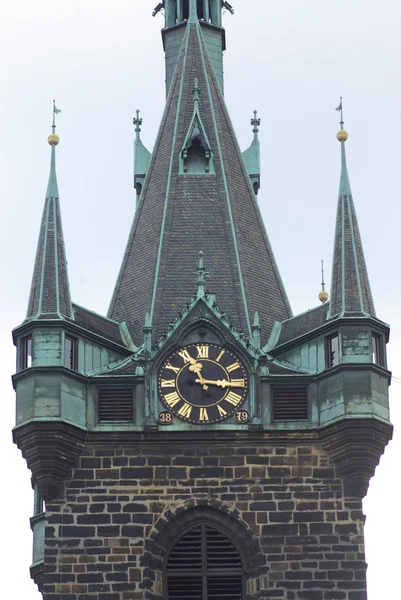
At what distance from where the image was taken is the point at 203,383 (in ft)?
168

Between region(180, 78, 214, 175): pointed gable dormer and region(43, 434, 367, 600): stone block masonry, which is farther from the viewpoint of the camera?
region(180, 78, 214, 175): pointed gable dormer

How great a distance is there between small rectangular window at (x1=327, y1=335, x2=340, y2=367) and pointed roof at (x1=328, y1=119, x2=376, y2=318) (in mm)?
427

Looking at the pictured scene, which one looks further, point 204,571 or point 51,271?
point 51,271

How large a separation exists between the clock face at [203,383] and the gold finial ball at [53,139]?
5234 mm

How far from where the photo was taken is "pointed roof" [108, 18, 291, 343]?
175 ft

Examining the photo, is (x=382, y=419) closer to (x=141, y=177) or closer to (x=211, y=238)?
(x=211, y=238)

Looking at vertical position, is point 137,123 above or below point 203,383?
above

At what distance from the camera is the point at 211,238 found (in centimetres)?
5450

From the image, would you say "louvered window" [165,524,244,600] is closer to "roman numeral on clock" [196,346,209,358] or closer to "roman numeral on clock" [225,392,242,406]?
"roman numeral on clock" [225,392,242,406]

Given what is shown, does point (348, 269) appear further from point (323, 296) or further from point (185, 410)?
point (323, 296)

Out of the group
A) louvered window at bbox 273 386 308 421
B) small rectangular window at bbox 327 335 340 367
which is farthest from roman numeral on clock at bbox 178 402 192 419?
small rectangular window at bbox 327 335 340 367

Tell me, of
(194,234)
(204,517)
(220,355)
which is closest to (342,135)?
(194,234)

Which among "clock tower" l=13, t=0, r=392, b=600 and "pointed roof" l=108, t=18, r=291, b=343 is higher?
"pointed roof" l=108, t=18, r=291, b=343

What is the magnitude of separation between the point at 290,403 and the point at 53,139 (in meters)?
7.19
